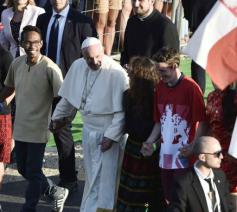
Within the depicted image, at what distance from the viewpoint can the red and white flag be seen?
573 cm

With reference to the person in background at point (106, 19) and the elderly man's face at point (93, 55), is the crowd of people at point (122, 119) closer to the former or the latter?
the elderly man's face at point (93, 55)

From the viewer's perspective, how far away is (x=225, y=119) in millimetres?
6539

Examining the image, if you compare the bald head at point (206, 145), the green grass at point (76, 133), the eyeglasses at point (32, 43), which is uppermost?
the eyeglasses at point (32, 43)

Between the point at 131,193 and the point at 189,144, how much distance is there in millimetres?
888

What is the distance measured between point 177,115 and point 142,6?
1672 millimetres

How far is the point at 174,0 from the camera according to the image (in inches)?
499

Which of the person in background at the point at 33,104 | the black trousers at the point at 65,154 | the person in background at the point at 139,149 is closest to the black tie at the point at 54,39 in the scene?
the black trousers at the point at 65,154

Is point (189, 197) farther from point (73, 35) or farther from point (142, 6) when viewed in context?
point (73, 35)

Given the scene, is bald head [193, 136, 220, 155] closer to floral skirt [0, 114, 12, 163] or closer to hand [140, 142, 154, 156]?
hand [140, 142, 154, 156]

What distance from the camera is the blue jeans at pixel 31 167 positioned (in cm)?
810

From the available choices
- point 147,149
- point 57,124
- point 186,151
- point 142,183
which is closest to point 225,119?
point 186,151

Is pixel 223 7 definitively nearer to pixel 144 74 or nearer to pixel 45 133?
pixel 144 74

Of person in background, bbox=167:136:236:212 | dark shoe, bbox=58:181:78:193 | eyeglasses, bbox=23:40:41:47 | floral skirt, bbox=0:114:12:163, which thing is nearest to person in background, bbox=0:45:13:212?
floral skirt, bbox=0:114:12:163

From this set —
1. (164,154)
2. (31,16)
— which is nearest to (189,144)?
(164,154)
